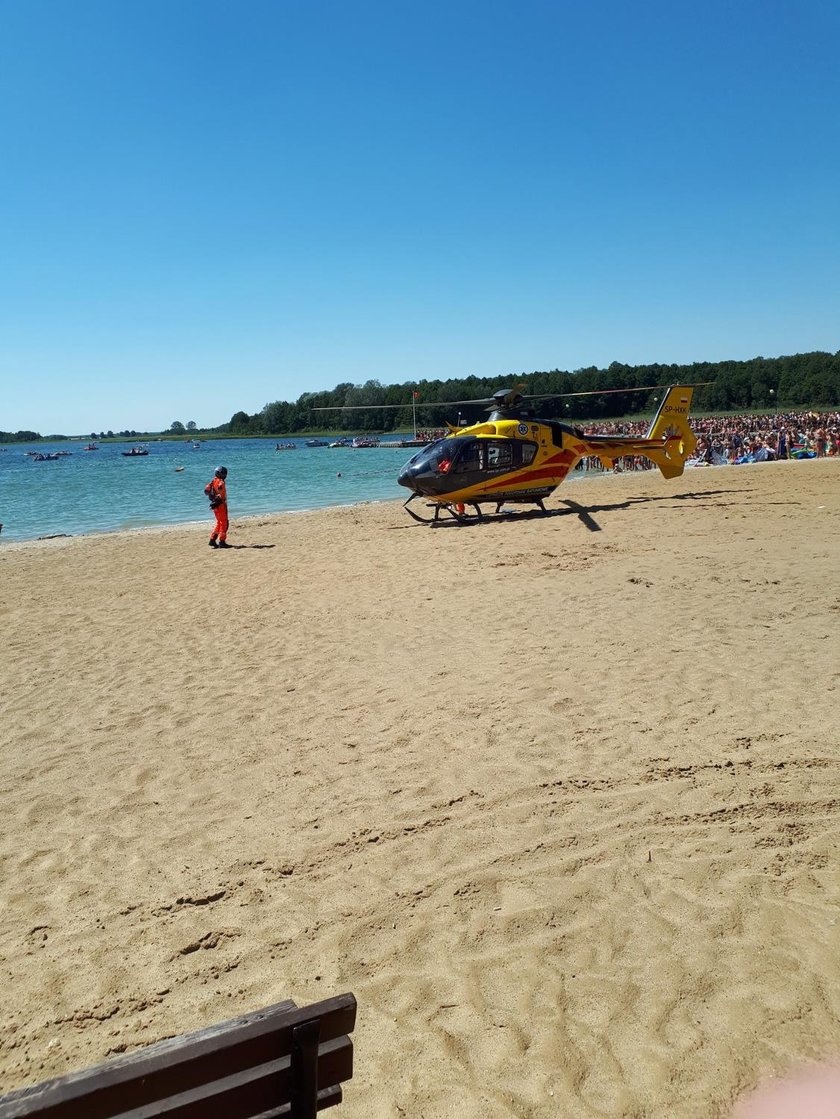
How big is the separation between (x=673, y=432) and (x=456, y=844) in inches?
728

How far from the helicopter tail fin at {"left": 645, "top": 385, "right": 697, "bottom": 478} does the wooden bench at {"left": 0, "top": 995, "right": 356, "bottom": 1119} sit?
1967 cm

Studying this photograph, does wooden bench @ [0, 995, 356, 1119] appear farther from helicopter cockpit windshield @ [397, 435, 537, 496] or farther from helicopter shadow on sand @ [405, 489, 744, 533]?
helicopter cockpit windshield @ [397, 435, 537, 496]

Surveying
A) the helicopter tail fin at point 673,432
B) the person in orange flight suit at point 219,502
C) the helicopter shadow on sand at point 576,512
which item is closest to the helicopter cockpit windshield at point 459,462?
the helicopter shadow on sand at point 576,512

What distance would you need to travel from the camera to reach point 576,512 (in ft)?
58.6

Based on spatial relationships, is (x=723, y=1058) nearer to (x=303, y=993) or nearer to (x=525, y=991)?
(x=525, y=991)

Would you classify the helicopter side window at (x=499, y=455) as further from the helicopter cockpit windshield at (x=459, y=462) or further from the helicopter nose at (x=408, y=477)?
the helicopter nose at (x=408, y=477)

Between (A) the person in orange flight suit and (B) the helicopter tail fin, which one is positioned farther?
(B) the helicopter tail fin

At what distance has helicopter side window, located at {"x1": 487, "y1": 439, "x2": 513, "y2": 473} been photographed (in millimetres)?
15969

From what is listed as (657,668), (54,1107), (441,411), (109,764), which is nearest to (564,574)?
(657,668)

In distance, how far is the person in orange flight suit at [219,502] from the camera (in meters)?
14.8

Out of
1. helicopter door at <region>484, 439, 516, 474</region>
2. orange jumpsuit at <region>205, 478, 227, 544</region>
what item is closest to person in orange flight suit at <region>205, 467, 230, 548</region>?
orange jumpsuit at <region>205, 478, 227, 544</region>

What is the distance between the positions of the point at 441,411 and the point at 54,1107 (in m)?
60.5

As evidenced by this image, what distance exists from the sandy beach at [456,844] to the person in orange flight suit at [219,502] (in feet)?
21.6

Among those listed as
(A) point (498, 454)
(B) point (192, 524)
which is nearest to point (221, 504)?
(A) point (498, 454)
